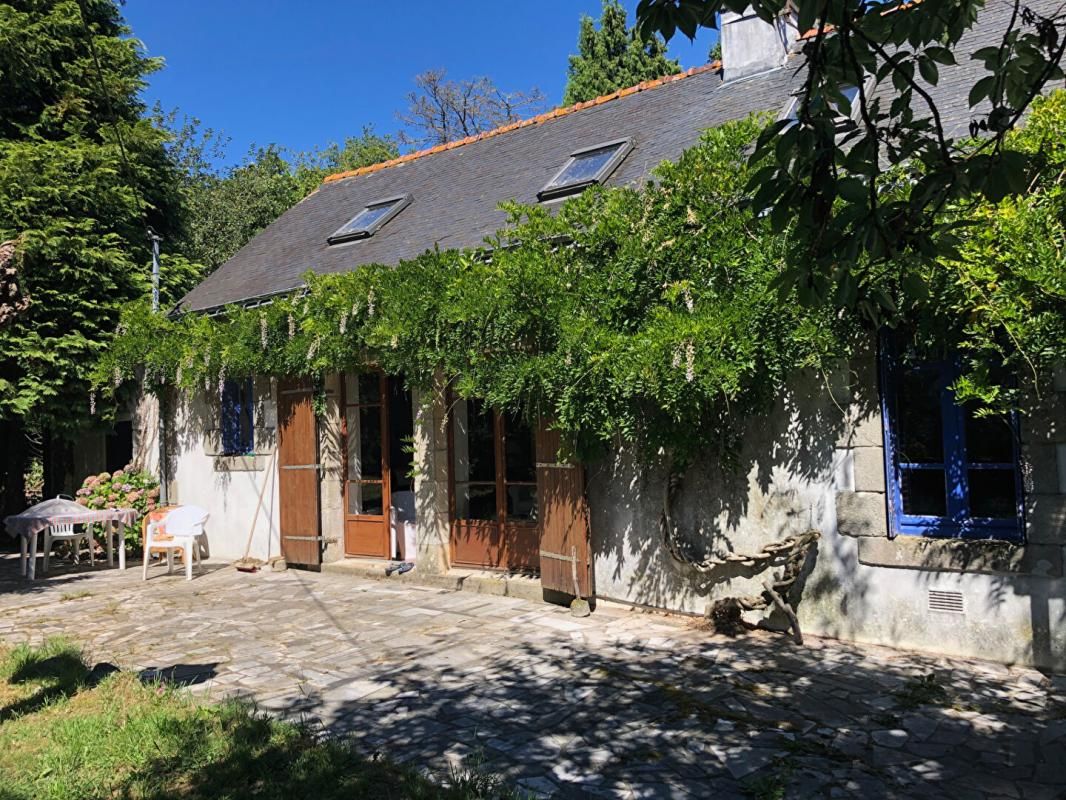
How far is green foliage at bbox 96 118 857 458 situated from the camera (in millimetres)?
5230

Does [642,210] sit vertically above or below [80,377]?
above

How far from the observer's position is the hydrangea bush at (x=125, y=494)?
10.4 meters

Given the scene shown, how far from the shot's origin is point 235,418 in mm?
10281

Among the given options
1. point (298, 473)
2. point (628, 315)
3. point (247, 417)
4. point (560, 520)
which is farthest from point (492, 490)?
point (247, 417)

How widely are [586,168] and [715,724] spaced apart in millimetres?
6104

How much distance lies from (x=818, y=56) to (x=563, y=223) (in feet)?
13.9

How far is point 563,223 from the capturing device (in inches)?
247

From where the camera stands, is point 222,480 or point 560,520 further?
point 222,480

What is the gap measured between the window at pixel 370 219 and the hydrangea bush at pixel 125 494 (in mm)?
4116

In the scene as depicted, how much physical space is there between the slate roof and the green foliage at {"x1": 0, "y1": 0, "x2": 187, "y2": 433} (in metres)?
1.60

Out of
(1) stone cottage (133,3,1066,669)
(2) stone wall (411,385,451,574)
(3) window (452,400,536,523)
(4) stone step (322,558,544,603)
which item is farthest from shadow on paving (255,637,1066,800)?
(2) stone wall (411,385,451,574)

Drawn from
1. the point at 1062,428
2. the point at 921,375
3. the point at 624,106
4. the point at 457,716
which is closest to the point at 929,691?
the point at 1062,428

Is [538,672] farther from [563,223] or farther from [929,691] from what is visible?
[563,223]

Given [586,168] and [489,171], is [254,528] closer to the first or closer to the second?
[489,171]
